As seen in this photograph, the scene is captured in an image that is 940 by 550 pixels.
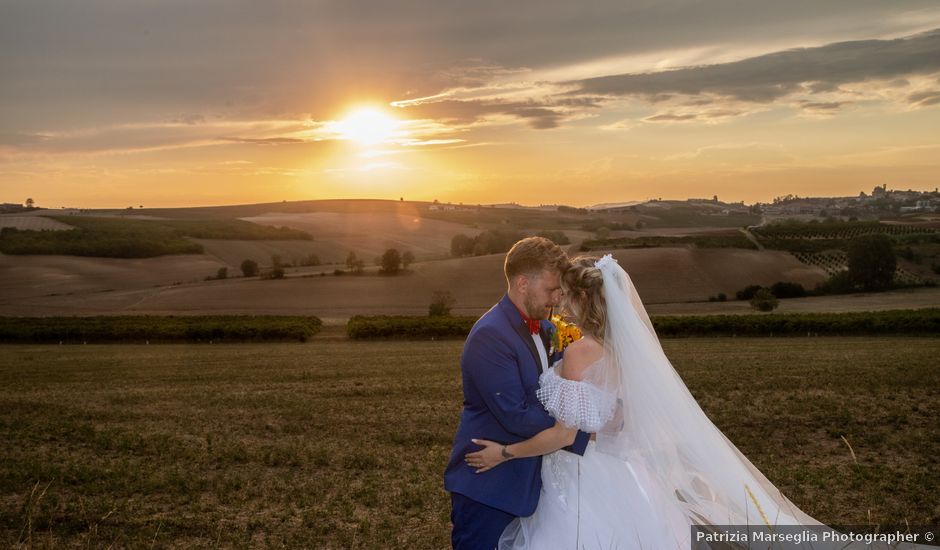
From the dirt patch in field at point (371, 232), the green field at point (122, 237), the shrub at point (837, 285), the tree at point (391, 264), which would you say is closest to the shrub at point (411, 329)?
the tree at point (391, 264)

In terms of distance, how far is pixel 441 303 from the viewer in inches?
2336

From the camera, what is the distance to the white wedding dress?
4.75 meters

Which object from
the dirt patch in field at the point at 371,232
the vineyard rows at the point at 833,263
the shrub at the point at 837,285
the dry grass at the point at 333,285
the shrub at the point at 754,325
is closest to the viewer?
the shrub at the point at 754,325

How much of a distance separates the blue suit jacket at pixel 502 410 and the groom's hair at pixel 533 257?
25 cm

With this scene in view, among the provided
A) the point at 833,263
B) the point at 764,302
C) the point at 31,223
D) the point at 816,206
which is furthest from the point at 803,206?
the point at 31,223

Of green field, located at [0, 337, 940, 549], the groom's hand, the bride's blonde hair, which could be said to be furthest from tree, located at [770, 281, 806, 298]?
the groom's hand

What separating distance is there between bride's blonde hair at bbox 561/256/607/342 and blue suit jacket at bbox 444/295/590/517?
1.24ft

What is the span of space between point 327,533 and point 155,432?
25.0 ft

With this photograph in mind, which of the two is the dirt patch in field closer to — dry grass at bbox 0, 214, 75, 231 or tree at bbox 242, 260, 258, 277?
tree at bbox 242, 260, 258, 277

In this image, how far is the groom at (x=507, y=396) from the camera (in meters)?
4.63

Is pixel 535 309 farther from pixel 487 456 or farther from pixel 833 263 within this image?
pixel 833 263

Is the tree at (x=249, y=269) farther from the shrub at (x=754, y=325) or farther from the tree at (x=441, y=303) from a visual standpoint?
the shrub at (x=754, y=325)

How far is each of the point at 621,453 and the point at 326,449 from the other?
871cm

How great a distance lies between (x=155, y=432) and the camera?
14672mm
